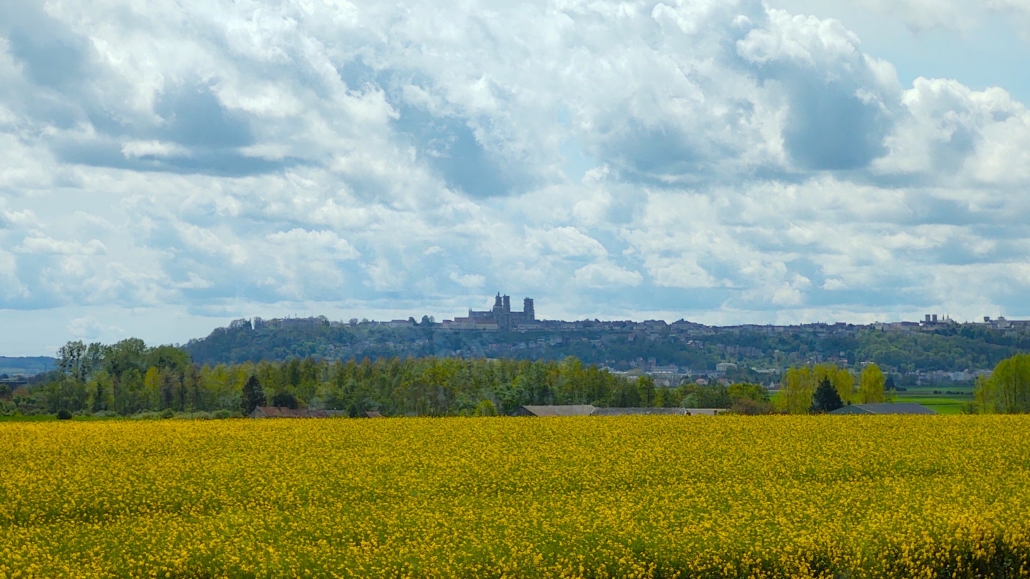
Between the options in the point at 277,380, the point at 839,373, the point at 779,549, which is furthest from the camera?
the point at 839,373

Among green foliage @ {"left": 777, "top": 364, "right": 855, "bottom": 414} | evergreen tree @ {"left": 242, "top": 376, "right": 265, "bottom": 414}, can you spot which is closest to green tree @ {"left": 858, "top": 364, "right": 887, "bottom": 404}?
green foliage @ {"left": 777, "top": 364, "right": 855, "bottom": 414}

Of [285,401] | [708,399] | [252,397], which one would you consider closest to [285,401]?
[285,401]

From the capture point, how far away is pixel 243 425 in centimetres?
4419

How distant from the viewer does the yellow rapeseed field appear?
2089 centimetres

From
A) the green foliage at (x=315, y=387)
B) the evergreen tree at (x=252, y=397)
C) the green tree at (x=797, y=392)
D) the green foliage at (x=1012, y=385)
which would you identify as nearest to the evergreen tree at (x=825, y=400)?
the green foliage at (x=1012, y=385)

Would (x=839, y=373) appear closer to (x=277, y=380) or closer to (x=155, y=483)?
(x=277, y=380)

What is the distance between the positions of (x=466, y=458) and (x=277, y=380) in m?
110

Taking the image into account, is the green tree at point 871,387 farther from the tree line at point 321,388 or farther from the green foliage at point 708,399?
the green foliage at point 708,399

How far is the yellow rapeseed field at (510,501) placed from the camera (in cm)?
2089

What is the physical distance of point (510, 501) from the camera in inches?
1056

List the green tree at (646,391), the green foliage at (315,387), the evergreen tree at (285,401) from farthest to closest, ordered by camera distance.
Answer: the green tree at (646,391)
the green foliage at (315,387)
the evergreen tree at (285,401)

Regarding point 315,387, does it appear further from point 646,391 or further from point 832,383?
point 832,383

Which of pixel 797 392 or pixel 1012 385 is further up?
pixel 1012 385

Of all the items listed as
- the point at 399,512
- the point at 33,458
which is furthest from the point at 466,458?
the point at 33,458
